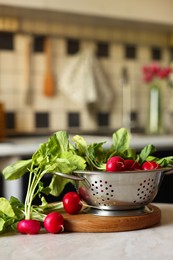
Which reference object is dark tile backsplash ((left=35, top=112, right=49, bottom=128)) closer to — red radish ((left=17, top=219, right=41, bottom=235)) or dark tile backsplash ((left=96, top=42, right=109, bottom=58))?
dark tile backsplash ((left=96, top=42, right=109, bottom=58))

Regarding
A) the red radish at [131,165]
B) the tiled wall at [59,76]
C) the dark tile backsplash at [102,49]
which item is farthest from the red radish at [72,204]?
the dark tile backsplash at [102,49]

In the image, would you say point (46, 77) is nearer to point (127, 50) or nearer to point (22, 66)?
point (22, 66)

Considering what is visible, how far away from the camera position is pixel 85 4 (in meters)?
2.42

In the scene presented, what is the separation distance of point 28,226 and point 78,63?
1.93m

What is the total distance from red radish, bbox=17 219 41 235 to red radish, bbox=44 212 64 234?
2 centimetres

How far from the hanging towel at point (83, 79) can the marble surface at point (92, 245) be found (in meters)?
1.81

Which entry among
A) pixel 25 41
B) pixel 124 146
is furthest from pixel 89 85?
pixel 124 146

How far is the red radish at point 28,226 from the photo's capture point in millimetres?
920

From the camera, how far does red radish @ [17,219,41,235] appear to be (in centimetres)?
92

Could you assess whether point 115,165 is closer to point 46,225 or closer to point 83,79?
point 46,225

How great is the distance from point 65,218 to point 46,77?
1.76 metres

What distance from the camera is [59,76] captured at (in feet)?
8.91

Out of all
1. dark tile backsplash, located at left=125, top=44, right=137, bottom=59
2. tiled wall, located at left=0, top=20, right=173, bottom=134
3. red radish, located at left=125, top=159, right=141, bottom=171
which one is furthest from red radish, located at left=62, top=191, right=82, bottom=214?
dark tile backsplash, located at left=125, top=44, right=137, bottom=59

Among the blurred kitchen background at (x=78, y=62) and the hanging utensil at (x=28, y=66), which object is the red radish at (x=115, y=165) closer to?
the blurred kitchen background at (x=78, y=62)
